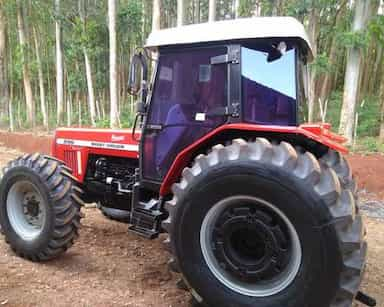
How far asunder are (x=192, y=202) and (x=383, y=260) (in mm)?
2650

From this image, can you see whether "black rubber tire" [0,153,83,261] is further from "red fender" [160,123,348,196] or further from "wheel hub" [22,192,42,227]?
"red fender" [160,123,348,196]

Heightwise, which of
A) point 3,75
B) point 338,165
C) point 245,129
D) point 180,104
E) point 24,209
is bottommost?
point 24,209

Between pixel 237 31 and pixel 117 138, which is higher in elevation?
pixel 237 31

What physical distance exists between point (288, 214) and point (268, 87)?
3.21 ft

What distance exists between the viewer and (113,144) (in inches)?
157

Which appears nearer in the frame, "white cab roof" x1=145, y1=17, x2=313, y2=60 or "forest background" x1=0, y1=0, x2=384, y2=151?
"white cab roof" x1=145, y1=17, x2=313, y2=60

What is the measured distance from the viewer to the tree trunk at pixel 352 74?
9469mm

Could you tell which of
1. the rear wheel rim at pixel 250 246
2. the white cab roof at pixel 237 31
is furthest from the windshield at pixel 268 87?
the rear wheel rim at pixel 250 246

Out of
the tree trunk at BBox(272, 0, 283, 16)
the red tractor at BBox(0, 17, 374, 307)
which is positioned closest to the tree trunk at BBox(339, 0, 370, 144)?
the tree trunk at BBox(272, 0, 283, 16)

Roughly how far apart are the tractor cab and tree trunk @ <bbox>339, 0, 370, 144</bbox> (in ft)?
23.5

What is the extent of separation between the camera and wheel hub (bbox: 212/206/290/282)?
249cm

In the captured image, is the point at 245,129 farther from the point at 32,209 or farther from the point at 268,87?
the point at 32,209

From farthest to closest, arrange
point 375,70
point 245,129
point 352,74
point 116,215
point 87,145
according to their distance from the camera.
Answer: point 375,70
point 352,74
point 116,215
point 87,145
point 245,129

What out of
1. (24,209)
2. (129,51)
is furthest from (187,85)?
(129,51)
